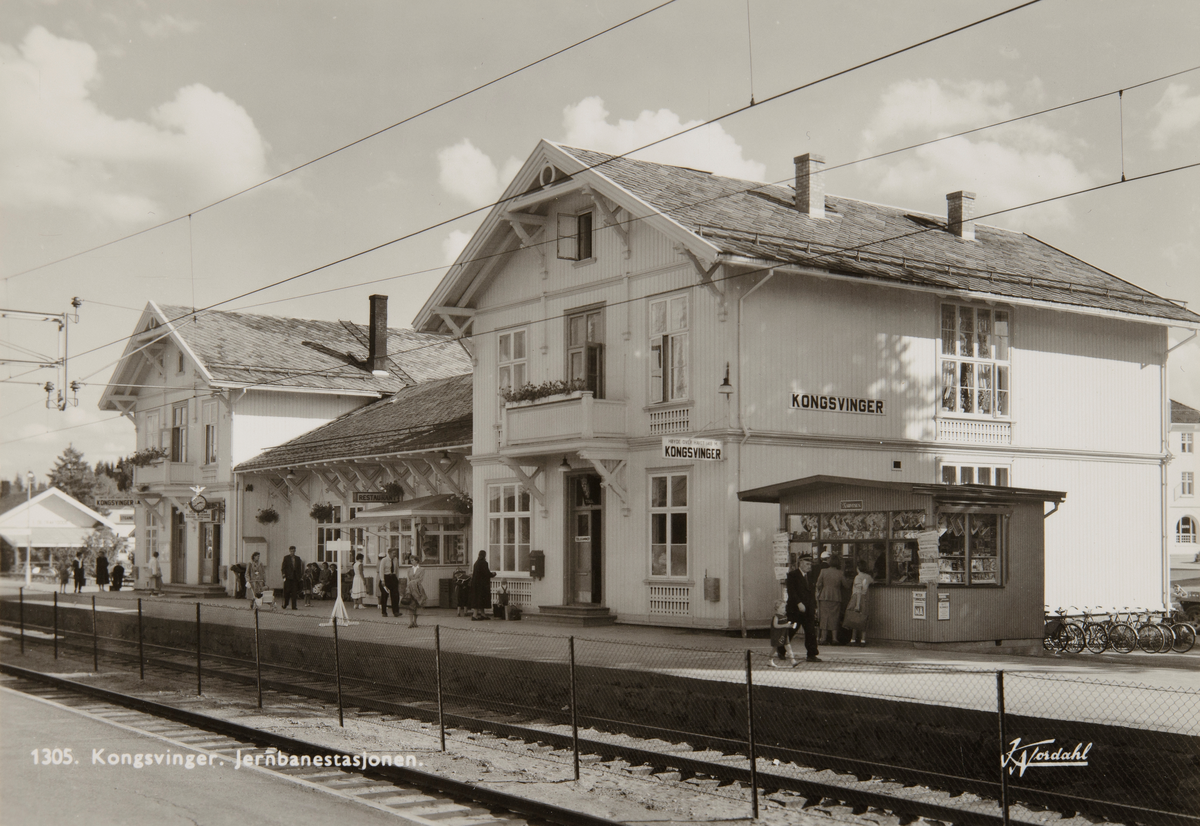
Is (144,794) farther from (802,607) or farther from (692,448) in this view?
(692,448)

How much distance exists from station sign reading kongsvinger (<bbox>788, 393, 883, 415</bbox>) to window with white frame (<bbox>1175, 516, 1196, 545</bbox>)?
5179 centimetres

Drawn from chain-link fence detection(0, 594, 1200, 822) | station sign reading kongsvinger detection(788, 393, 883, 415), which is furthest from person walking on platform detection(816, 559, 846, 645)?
station sign reading kongsvinger detection(788, 393, 883, 415)

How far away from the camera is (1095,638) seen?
23.2m

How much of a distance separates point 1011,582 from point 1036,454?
7.79m

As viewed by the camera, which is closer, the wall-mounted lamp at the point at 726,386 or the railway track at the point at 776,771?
the railway track at the point at 776,771

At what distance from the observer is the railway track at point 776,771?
9.05 meters

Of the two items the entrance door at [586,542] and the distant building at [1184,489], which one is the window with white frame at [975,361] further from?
the distant building at [1184,489]

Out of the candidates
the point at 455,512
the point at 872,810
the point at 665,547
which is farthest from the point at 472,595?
the point at 872,810

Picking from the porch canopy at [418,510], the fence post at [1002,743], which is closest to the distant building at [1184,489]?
the porch canopy at [418,510]

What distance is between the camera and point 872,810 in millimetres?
9859

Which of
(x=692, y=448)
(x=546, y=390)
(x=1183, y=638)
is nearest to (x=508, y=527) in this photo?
(x=546, y=390)

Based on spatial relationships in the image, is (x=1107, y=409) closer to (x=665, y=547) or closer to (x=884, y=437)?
(x=884, y=437)

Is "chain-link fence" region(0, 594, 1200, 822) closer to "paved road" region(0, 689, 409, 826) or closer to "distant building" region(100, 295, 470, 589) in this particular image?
"paved road" region(0, 689, 409, 826)

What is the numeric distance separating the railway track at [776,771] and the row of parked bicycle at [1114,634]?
38.6ft
